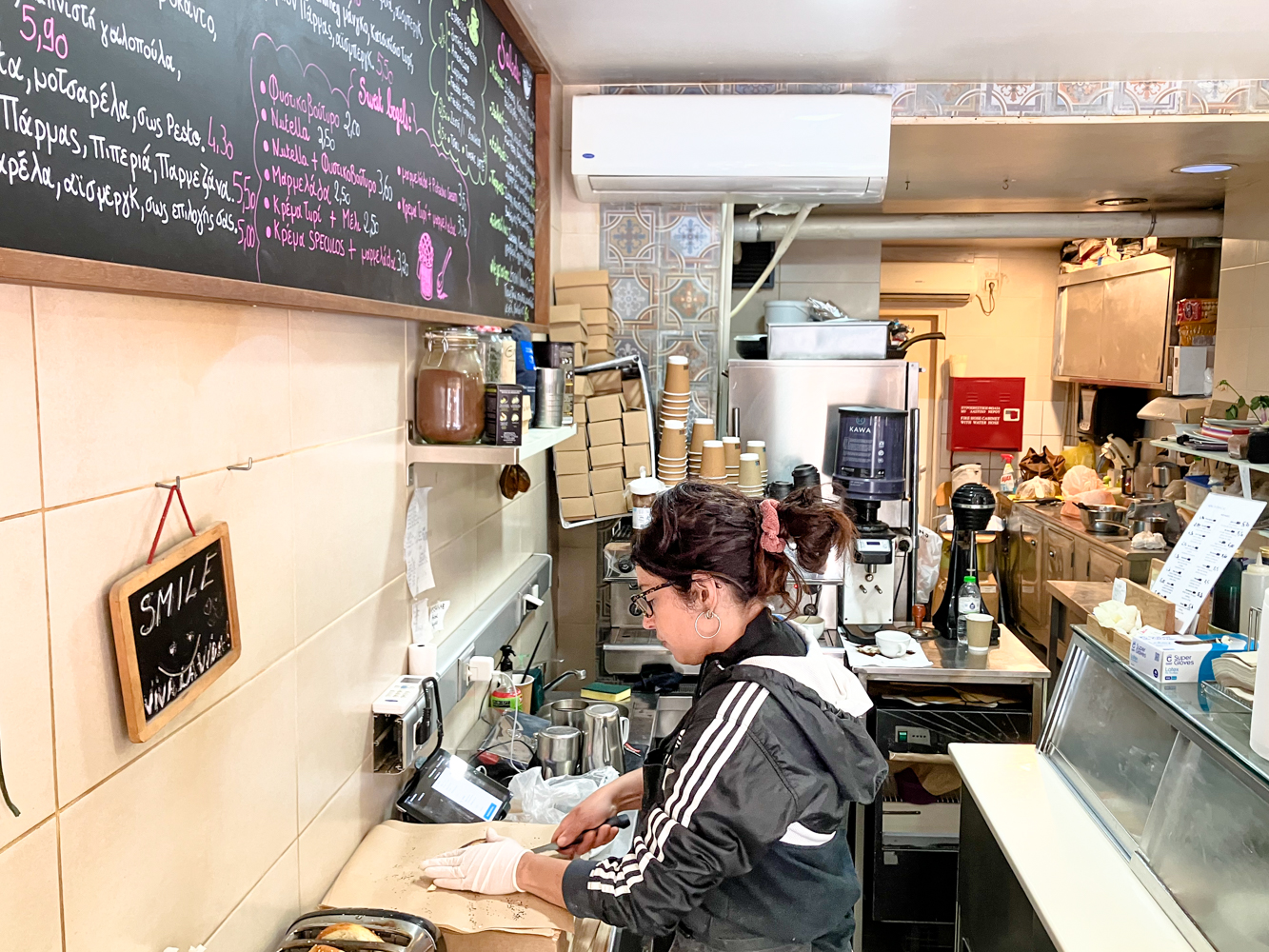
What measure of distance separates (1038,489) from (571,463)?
4.04 metres

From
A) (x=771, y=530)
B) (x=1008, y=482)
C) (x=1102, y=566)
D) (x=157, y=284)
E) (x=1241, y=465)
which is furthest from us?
(x=1008, y=482)

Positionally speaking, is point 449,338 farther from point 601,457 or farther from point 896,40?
point 896,40

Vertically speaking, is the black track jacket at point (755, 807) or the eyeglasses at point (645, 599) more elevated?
the eyeglasses at point (645, 599)

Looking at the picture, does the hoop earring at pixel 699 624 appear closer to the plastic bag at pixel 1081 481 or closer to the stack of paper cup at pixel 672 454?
the stack of paper cup at pixel 672 454

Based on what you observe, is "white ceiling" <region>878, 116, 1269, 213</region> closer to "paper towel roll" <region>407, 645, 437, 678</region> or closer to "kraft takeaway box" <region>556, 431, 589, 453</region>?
"kraft takeaway box" <region>556, 431, 589, 453</region>

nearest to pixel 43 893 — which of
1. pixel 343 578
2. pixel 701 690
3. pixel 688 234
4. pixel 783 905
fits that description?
pixel 343 578

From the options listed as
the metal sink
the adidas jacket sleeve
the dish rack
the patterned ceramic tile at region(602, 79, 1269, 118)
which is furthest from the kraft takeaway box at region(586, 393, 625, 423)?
the dish rack

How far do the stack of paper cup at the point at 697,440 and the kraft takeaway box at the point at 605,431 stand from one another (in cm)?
28

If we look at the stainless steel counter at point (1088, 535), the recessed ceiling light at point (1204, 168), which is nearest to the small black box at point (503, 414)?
the recessed ceiling light at point (1204, 168)

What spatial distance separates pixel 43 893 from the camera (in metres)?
0.91

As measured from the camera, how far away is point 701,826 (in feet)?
4.56

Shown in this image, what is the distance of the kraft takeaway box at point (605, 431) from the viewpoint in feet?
11.8

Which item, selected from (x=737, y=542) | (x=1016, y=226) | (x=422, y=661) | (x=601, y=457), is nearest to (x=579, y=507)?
(x=601, y=457)

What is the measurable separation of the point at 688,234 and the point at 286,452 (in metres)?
2.75
